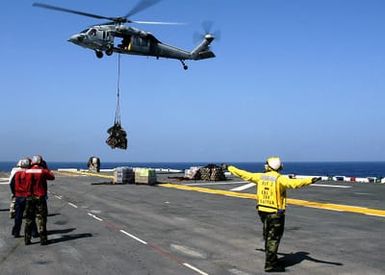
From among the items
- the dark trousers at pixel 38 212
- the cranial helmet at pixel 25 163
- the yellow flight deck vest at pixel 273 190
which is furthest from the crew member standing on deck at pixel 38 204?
the yellow flight deck vest at pixel 273 190

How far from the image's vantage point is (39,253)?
11.7 m

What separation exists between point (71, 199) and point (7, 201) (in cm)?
314

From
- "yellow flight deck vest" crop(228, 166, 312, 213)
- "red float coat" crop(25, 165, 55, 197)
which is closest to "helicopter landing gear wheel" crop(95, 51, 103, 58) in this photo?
"red float coat" crop(25, 165, 55, 197)

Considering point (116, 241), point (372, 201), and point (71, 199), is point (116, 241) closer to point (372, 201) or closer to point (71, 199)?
point (71, 199)

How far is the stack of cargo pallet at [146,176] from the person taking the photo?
39312 millimetres

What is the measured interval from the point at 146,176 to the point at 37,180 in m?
26.6

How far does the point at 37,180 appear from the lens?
1285 centimetres

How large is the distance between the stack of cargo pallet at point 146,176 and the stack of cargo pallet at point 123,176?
500 mm

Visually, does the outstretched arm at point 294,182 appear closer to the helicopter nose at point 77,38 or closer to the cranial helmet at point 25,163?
the cranial helmet at point 25,163

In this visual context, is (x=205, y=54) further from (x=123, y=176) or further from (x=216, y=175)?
(x=123, y=176)

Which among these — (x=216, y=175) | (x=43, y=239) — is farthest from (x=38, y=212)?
(x=216, y=175)

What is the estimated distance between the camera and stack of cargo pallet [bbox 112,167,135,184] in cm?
3988

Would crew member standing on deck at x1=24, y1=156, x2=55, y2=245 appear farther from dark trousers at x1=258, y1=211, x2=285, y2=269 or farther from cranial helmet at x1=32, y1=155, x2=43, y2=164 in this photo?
dark trousers at x1=258, y1=211, x2=285, y2=269

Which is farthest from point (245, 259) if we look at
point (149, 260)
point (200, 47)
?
point (200, 47)
